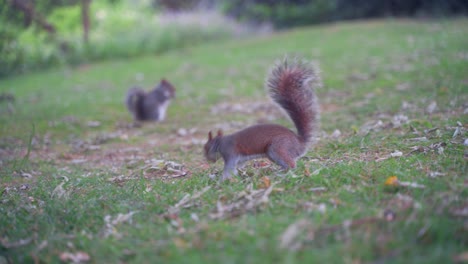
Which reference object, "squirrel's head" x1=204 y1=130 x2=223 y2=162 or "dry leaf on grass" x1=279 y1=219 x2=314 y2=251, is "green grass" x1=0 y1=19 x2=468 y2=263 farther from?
"squirrel's head" x1=204 y1=130 x2=223 y2=162

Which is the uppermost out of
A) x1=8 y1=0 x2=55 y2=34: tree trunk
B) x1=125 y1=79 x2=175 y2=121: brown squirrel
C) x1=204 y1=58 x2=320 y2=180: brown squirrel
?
x1=8 y1=0 x2=55 y2=34: tree trunk

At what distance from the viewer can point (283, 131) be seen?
13.3 ft

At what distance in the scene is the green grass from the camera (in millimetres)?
2742

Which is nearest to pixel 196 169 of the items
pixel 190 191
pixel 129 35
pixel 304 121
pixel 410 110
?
pixel 190 191

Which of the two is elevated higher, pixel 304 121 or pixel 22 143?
pixel 304 121

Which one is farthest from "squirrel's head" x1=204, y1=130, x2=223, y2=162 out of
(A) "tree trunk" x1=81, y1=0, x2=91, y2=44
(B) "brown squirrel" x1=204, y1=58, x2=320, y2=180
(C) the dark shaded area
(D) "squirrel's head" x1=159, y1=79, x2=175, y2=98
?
(C) the dark shaded area

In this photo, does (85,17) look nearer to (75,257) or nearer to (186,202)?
(186,202)

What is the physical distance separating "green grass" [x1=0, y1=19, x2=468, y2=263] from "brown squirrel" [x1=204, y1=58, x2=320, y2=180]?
0.61ft

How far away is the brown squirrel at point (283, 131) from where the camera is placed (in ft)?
13.1

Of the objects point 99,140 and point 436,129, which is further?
point 99,140

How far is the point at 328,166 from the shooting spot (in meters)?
4.04

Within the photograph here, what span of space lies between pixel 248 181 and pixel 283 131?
504 millimetres

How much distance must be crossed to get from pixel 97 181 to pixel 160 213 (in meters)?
1.18

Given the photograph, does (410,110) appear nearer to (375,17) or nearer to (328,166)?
(328,166)
